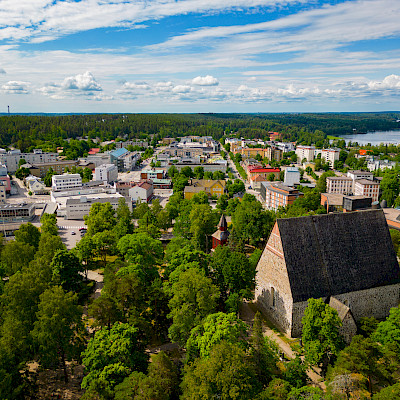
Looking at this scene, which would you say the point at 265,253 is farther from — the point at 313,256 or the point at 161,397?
the point at 161,397

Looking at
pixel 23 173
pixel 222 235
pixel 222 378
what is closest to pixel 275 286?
pixel 222 378

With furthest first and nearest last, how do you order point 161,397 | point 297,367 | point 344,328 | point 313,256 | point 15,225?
point 15,225, point 313,256, point 344,328, point 297,367, point 161,397

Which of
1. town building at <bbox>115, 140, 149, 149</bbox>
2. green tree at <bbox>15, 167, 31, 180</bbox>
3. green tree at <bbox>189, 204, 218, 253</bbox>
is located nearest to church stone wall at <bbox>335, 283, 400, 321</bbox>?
green tree at <bbox>189, 204, 218, 253</bbox>

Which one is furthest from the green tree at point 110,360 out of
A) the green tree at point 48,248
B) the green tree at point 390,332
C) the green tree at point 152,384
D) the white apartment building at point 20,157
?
the white apartment building at point 20,157

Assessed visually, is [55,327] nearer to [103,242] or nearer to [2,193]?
[103,242]

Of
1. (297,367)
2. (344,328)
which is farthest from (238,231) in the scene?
(297,367)

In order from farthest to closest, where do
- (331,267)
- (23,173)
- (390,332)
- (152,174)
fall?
(23,173) < (152,174) < (331,267) < (390,332)
